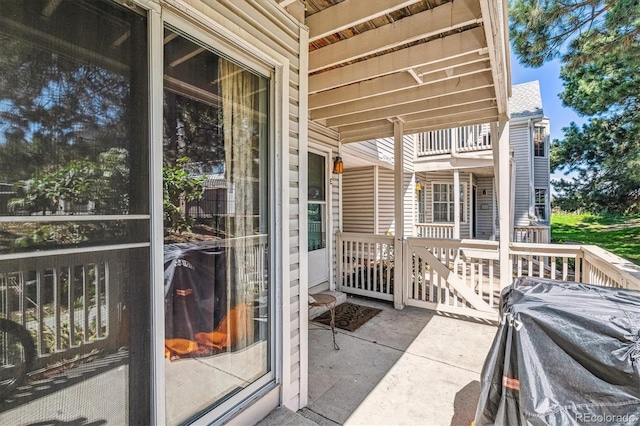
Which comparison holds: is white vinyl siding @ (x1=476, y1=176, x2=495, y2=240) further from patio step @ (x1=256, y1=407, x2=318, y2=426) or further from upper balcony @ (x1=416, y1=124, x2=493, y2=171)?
patio step @ (x1=256, y1=407, x2=318, y2=426)

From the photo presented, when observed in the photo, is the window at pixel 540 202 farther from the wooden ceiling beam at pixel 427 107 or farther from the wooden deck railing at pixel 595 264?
the wooden ceiling beam at pixel 427 107

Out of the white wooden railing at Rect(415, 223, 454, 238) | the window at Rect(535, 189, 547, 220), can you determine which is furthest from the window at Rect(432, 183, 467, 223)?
the window at Rect(535, 189, 547, 220)

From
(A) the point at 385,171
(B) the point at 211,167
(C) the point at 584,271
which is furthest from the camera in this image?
(A) the point at 385,171

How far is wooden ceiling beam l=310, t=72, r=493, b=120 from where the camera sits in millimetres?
3137

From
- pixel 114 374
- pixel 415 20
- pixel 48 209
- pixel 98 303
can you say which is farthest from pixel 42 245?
pixel 415 20

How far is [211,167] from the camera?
5.24ft

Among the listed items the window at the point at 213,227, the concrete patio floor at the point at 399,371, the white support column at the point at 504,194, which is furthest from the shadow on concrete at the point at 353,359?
the white support column at the point at 504,194

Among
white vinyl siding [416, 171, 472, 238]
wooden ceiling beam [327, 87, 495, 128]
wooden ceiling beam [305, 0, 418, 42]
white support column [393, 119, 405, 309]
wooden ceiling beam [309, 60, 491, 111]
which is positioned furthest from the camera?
white vinyl siding [416, 171, 472, 238]

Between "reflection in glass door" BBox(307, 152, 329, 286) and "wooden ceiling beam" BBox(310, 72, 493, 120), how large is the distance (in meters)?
0.77

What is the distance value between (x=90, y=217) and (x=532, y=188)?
12570 millimetres

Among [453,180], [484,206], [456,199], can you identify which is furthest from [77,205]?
[484,206]

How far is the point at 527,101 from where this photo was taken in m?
11.0

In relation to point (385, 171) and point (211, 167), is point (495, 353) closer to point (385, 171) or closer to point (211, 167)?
point (211, 167)

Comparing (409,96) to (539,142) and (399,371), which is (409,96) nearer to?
(399,371)
